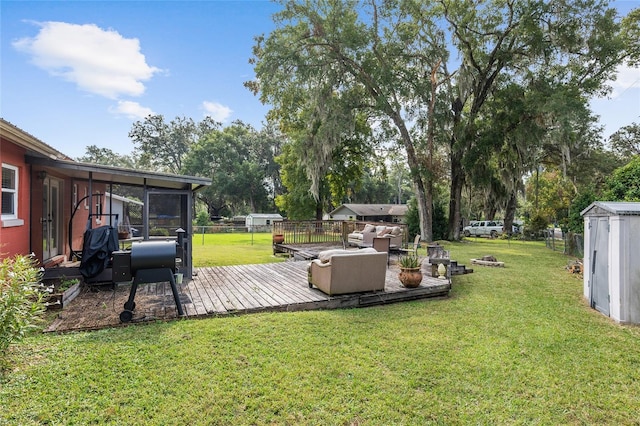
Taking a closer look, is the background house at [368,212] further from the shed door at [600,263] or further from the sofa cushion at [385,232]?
the shed door at [600,263]

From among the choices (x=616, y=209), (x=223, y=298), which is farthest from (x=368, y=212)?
(x=223, y=298)

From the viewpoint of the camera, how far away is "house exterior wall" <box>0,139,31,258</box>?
4.60 m

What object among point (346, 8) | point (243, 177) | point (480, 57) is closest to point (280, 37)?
point (346, 8)

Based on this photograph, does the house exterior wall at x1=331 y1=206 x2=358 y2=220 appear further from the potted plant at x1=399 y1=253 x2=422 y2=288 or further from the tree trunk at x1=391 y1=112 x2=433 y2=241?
the potted plant at x1=399 y1=253 x2=422 y2=288

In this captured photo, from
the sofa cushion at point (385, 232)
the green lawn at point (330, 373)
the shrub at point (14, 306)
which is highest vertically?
the sofa cushion at point (385, 232)

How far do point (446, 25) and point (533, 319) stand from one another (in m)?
16.0

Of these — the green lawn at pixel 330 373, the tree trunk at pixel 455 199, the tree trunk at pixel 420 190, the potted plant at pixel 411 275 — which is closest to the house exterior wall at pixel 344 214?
the tree trunk at pixel 455 199

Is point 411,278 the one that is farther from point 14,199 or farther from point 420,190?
point 420,190

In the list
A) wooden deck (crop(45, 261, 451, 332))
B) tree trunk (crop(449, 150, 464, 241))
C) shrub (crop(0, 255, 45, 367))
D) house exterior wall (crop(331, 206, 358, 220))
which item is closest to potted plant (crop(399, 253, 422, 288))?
wooden deck (crop(45, 261, 451, 332))

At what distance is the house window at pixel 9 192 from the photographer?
4.77 meters

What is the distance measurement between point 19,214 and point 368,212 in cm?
3158

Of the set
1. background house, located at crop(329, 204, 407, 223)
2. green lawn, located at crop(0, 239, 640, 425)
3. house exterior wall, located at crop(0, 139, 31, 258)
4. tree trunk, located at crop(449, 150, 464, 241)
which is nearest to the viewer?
green lawn, located at crop(0, 239, 640, 425)

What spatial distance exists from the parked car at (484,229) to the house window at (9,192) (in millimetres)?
26363

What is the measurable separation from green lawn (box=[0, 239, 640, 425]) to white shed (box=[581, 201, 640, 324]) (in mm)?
404
